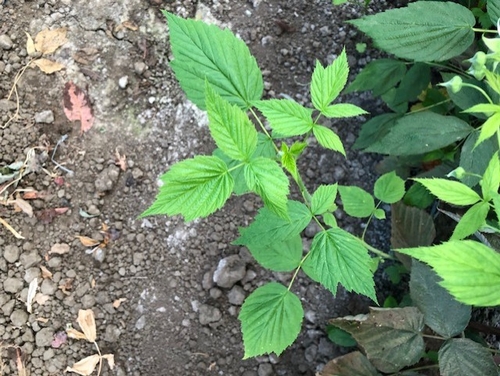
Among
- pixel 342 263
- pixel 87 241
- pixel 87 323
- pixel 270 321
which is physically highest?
pixel 342 263

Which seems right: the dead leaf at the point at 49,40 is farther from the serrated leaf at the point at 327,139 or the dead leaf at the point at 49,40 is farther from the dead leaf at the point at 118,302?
the serrated leaf at the point at 327,139

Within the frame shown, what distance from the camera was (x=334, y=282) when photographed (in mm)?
1501

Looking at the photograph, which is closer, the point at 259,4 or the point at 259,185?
the point at 259,185

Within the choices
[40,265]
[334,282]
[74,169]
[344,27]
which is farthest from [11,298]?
[344,27]

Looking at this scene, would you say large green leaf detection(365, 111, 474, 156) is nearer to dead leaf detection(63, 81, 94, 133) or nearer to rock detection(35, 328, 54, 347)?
dead leaf detection(63, 81, 94, 133)

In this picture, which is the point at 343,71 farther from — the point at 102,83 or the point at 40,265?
the point at 40,265

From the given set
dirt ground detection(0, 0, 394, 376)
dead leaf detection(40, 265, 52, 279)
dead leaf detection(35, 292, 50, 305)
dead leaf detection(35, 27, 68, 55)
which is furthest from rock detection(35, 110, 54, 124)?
dead leaf detection(35, 292, 50, 305)

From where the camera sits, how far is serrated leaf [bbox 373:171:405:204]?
2025 mm

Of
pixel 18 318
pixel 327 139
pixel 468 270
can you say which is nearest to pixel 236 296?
pixel 18 318

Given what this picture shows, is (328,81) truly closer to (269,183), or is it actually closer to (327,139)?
(327,139)

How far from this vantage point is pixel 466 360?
1684 millimetres

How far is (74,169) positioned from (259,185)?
1.47 metres

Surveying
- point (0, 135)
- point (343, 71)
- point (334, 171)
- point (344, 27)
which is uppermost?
point (343, 71)

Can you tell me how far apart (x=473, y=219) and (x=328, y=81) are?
0.57m
